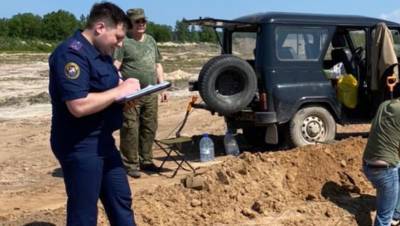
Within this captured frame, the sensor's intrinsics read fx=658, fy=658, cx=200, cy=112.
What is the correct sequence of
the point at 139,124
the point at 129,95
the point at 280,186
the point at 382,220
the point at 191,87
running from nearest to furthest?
the point at 129,95 → the point at 382,220 → the point at 280,186 → the point at 139,124 → the point at 191,87

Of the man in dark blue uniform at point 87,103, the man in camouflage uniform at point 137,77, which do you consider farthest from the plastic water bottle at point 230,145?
the man in dark blue uniform at point 87,103

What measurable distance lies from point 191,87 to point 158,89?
18.3ft

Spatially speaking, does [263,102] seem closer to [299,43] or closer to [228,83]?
[228,83]

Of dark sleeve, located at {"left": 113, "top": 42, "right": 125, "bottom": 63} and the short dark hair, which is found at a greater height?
the short dark hair

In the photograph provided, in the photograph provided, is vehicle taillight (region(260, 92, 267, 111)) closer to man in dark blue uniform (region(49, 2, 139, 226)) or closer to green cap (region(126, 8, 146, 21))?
green cap (region(126, 8, 146, 21))

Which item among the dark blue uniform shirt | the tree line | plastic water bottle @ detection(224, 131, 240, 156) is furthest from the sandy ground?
the tree line

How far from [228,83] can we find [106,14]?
5311mm

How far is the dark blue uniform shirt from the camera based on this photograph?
3719mm

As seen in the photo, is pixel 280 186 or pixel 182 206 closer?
pixel 182 206

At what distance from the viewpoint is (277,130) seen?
9289mm

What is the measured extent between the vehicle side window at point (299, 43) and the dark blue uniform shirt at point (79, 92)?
5232 mm

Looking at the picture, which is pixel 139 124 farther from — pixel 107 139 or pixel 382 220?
pixel 107 139

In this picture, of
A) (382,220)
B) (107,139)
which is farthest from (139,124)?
(107,139)

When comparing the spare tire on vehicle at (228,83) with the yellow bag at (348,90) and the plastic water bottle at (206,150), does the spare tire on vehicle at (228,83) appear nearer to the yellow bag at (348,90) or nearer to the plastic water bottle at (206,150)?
the plastic water bottle at (206,150)
